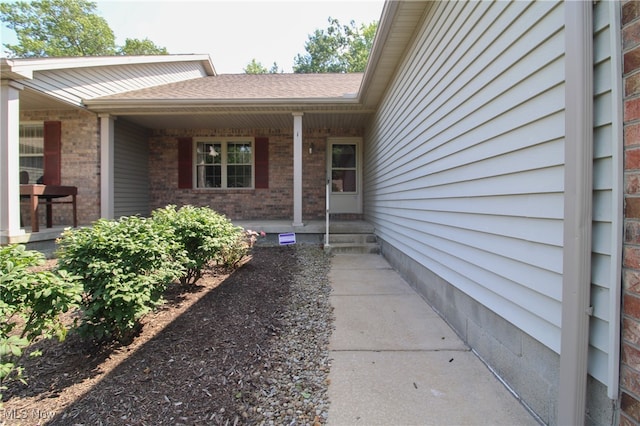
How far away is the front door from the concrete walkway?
555 cm

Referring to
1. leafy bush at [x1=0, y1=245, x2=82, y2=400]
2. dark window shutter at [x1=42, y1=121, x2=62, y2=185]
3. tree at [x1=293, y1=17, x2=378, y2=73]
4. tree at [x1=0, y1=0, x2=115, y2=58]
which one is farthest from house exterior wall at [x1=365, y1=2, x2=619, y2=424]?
tree at [x1=0, y1=0, x2=115, y2=58]

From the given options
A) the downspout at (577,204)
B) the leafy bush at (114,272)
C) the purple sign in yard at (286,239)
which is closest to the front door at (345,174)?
the purple sign in yard at (286,239)

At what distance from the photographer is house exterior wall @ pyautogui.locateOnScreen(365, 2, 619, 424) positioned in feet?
4.44

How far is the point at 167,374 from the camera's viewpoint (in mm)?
2213

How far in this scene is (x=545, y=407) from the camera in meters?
1.66

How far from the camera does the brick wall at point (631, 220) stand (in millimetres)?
1188

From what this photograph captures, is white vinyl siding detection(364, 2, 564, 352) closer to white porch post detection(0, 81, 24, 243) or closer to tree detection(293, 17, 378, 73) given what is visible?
white porch post detection(0, 81, 24, 243)

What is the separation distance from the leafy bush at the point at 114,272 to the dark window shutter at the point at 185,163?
6.58m

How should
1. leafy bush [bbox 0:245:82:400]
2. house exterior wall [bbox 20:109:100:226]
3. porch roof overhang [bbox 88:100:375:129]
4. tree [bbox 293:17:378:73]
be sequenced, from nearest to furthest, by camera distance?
leafy bush [bbox 0:245:82:400]
porch roof overhang [bbox 88:100:375:129]
house exterior wall [bbox 20:109:100:226]
tree [bbox 293:17:378:73]

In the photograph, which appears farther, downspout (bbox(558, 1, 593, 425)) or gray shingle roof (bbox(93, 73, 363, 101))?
gray shingle roof (bbox(93, 73, 363, 101))

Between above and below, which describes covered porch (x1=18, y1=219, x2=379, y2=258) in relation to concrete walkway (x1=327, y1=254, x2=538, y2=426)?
above

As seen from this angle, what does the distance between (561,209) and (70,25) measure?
31537mm

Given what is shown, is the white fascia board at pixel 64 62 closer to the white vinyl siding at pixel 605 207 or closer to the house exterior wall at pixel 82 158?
the house exterior wall at pixel 82 158

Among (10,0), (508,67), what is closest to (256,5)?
(508,67)
